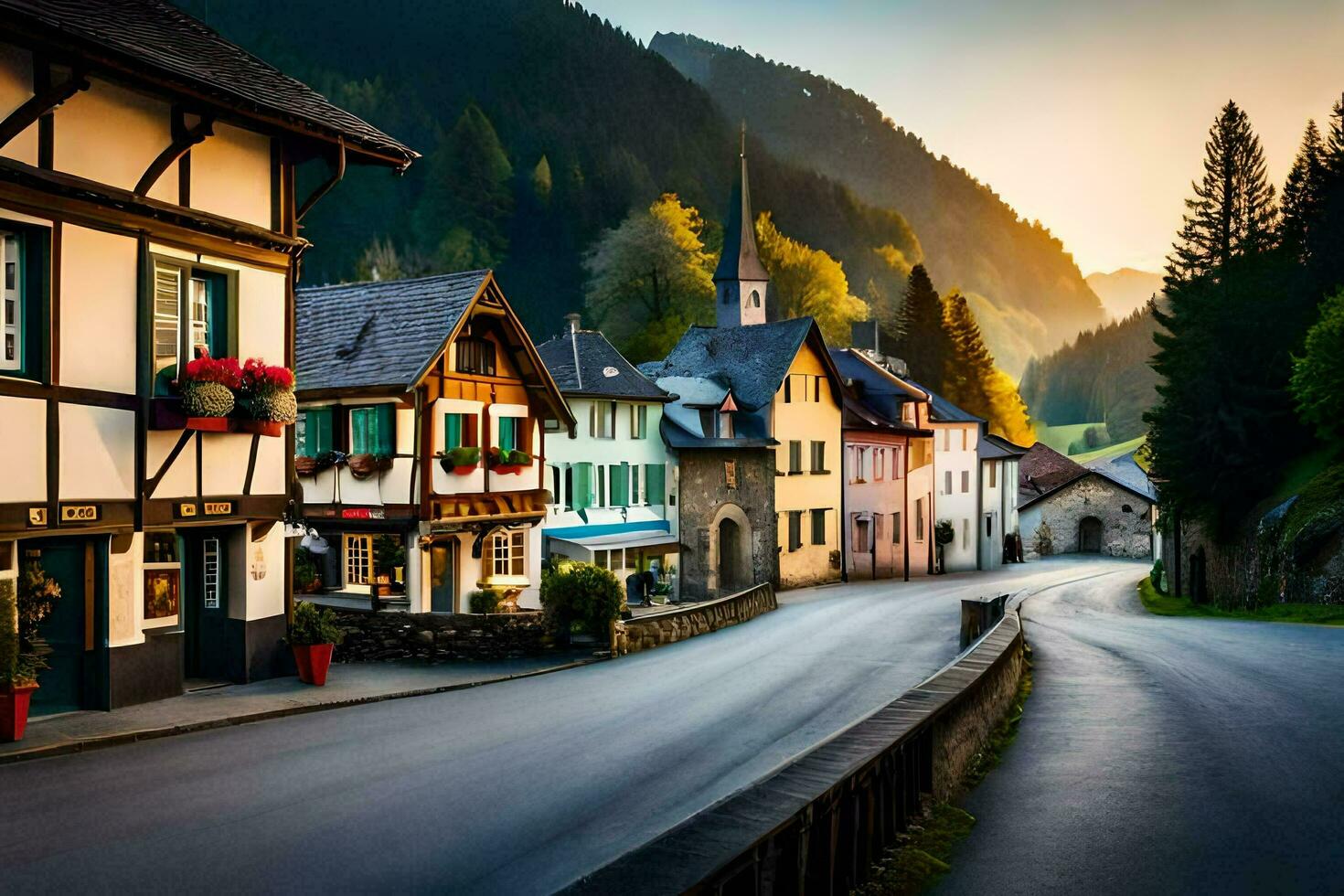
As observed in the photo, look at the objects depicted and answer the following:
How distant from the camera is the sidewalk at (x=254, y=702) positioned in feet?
48.1

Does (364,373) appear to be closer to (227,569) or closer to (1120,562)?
(227,569)

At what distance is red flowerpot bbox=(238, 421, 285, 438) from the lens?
59.6 feet

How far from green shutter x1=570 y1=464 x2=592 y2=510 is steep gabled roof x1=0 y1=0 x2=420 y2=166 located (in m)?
23.1

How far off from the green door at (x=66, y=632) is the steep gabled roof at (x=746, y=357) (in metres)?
36.4

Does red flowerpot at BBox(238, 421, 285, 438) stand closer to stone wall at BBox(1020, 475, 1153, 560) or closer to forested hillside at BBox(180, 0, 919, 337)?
stone wall at BBox(1020, 475, 1153, 560)

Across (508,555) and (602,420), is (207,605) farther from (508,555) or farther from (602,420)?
(602,420)

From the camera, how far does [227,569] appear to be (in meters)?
19.7

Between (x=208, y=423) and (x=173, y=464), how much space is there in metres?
0.77

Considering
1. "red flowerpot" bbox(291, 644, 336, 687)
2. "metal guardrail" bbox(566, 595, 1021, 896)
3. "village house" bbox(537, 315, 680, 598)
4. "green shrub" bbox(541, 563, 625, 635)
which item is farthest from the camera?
"village house" bbox(537, 315, 680, 598)

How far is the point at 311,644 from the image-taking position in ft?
65.5

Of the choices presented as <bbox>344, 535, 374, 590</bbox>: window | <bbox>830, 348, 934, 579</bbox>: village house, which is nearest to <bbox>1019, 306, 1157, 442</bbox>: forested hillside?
<bbox>830, 348, 934, 579</bbox>: village house

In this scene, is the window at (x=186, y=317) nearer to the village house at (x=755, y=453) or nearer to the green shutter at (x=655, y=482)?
the green shutter at (x=655, y=482)

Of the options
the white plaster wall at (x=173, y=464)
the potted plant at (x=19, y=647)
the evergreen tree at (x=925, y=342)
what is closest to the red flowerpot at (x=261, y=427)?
the white plaster wall at (x=173, y=464)

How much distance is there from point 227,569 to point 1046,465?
3244 inches
